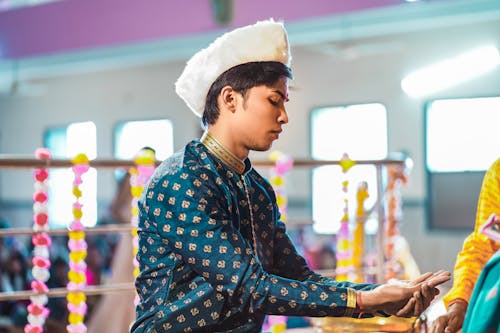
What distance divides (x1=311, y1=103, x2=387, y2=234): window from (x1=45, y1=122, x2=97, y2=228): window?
145 inches

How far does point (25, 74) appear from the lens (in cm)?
1073

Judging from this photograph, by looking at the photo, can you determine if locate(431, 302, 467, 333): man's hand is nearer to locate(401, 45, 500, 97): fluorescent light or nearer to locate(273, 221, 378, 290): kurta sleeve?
locate(273, 221, 378, 290): kurta sleeve

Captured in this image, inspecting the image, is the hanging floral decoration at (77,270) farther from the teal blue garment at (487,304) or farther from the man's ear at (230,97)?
the teal blue garment at (487,304)

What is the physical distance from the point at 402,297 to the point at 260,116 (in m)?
0.47

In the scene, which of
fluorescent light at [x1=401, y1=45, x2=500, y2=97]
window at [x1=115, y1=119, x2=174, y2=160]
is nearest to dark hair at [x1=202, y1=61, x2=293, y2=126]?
fluorescent light at [x1=401, y1=45, x2=500, y2=97]

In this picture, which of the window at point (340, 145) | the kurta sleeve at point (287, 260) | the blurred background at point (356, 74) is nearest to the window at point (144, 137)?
the blurred background at point (356, 74)

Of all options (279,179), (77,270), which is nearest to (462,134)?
(279,179)

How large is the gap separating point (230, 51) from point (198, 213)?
1.17ft

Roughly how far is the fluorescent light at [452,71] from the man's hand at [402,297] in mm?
6225

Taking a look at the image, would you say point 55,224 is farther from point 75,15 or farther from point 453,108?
point 453,108

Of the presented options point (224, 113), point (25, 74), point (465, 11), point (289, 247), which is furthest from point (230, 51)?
point (25, 74)

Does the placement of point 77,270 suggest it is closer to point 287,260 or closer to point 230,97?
point 287,260

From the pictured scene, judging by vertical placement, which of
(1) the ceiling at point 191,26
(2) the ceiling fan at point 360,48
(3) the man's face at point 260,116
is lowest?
(3) the man's face at point 260,116

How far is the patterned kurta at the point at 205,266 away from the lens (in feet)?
4.96
